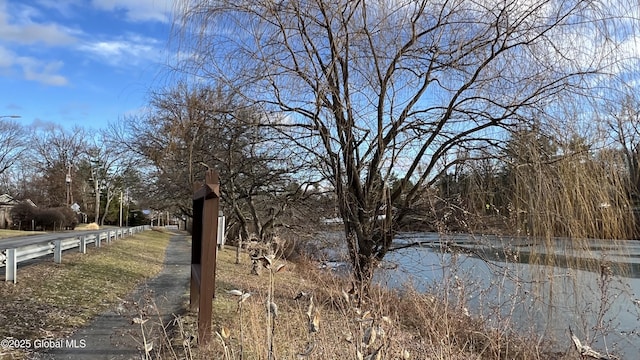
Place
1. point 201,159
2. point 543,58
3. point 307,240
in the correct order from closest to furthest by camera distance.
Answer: point 543,58
point 201,159
point 307,240

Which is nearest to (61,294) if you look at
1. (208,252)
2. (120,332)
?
(120,332)

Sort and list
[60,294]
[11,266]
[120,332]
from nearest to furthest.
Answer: [120,332] → [60,294] → [11,266]

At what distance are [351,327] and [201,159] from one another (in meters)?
7.75

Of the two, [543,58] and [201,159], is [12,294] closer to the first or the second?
[201,159]

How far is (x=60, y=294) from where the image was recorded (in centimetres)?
870

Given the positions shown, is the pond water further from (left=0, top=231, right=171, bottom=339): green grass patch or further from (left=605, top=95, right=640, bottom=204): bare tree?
A: (left=0, top=231, right=171, bottom=339): green grass patch

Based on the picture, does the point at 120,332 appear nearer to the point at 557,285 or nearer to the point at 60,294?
the point at 60,294

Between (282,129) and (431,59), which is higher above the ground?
(431,59)

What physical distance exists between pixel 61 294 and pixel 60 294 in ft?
0.06

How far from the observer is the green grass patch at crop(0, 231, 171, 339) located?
21.7 feet

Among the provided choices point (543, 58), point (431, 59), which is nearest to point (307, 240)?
point (431, 59)

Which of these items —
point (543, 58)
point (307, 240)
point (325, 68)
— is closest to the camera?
point (543, 58)

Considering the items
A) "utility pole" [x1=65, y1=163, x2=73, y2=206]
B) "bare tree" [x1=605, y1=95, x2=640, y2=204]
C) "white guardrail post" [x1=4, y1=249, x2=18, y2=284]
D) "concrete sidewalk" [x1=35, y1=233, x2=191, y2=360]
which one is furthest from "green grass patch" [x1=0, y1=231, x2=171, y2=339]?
"utility pole" [x1=65, y1=163, x2=73, y2=206]

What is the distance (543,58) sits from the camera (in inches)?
233
